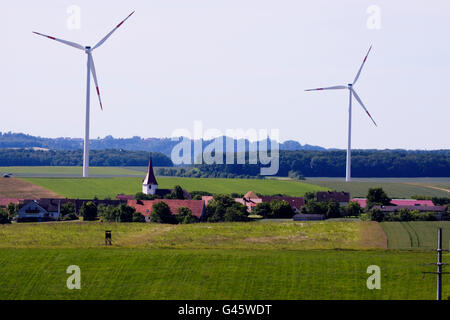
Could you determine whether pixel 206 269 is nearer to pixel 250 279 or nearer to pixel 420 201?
pixel 250 279

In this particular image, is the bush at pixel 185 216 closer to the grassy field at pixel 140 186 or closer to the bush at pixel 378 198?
the grassy field at pixel 140 186

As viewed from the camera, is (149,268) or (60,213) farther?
(60,213)

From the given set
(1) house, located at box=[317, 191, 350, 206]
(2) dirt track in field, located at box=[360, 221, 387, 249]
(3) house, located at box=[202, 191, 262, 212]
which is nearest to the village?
(3) house, located at box=[202, 191, 262, 212]

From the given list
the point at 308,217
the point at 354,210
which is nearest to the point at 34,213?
the point at 308,217

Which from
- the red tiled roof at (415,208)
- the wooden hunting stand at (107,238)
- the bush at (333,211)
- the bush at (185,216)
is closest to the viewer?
the wooden hunting stand at (107,238)

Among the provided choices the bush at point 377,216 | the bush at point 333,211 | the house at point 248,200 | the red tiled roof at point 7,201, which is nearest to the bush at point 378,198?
the bush at point 333,211

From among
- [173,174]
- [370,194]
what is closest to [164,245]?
[370,194]
